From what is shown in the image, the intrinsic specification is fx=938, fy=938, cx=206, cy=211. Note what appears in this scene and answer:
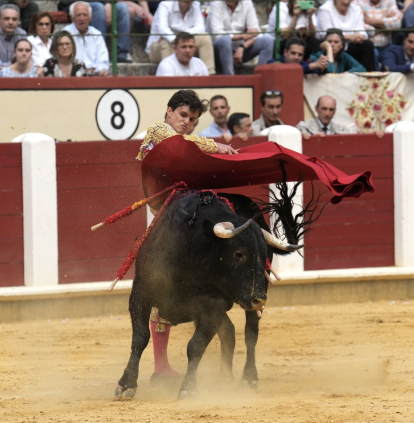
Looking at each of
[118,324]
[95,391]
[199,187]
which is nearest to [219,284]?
[199,187]

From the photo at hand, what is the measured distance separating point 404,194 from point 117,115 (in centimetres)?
230

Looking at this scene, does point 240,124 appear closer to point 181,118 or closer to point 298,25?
point 298,25

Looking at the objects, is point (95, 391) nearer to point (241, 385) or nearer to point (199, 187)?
point (241, 385)

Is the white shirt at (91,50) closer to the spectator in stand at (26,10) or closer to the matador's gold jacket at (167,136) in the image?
the spectator in stand at (26,10)

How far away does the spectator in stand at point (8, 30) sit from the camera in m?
7.14

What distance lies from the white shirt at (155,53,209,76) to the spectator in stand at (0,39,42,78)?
1.01 meters

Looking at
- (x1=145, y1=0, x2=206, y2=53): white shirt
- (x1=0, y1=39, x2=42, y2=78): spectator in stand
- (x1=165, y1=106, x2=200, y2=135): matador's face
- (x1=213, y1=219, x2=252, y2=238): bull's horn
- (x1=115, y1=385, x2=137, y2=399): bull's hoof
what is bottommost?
(x1=115, y1=385, x2=137, y2=399): bull's hoof

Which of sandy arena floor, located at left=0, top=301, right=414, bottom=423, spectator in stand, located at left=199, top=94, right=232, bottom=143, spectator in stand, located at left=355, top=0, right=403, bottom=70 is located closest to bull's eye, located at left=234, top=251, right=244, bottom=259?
sandy arena floor, located at left=0, top=301, right=414, bottom=423

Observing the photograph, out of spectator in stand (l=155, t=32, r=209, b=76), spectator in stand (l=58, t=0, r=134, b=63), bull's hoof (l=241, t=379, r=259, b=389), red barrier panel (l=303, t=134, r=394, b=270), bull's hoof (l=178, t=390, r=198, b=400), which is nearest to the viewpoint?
bull's hoof (l=178, t=390, r=198, b=400)

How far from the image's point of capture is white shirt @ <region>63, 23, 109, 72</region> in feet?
23.7

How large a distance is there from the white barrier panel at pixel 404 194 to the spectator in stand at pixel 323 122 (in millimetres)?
462

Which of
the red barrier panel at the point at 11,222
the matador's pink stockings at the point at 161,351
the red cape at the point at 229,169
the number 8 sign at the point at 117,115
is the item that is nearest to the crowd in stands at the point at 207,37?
the number 8 sign at the point at 117,115

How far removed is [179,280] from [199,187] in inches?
21.1

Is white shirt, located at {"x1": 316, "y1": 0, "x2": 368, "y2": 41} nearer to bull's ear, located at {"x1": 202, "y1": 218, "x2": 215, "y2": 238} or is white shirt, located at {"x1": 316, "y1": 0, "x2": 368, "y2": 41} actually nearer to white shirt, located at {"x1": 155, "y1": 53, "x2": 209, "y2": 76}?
white shirt, located at {"x1": 155, "y1": 53, "x2": 209, "y2": 76}
